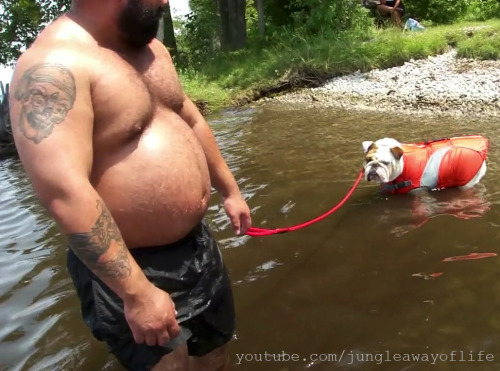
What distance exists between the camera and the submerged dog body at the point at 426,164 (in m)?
→ 4.64

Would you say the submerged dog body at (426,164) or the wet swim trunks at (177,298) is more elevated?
the wet swim trunks at (177,298)

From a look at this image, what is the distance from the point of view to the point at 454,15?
16.4 metres

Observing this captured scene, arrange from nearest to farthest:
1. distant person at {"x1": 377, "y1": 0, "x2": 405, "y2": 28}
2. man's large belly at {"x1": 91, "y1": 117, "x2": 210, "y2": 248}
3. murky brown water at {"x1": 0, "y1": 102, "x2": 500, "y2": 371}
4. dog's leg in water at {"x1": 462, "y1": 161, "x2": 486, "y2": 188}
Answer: man's large belly at {"x1": 91, "y1": 117, "x2": 210, "y2": 248}
murky brown water at {"x1": 0, "y1": 102, "x2": 500, "y2": 371}
dog's leg in water at {"x1": 462, "y1": 161, "x2": 486, "y2": 188}
distant person at {"x1": 377, "y1": 0, "x2": 405, "y2": 28}

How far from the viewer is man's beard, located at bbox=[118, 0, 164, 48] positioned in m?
1.90

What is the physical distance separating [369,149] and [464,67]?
643 centimetres

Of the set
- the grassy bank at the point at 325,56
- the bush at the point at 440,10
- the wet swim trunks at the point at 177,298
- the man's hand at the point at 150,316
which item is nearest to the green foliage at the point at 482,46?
the grassy bank at the point at 325,56

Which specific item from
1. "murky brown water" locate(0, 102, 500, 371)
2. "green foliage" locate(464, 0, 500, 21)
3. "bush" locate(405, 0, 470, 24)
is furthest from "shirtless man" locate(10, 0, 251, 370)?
"bush" locate(405, 0, 470, 24)

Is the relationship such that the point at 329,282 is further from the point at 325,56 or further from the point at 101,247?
the point at 325,56

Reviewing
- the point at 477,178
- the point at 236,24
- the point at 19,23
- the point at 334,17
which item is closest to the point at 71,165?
the point at 477,178

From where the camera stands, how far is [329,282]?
3420mm

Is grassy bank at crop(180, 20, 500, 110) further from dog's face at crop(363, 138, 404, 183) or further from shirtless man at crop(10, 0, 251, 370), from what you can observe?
shirtless man at crop(10, 0, 251, 370)

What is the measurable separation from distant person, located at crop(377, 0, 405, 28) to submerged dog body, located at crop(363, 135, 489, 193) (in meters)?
11.3

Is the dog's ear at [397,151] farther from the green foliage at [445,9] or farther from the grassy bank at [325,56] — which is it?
the green foliage at [445,9]

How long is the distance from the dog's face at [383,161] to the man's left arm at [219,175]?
2255mm
